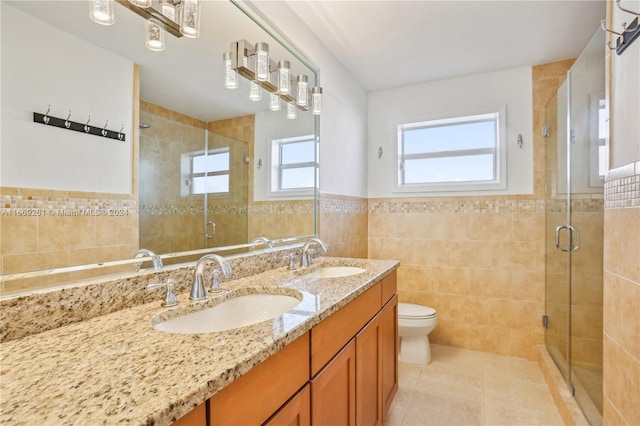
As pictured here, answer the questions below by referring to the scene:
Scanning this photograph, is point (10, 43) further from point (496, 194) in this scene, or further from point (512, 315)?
point (512, 315)

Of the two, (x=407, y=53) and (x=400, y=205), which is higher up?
(x=407, y=53)

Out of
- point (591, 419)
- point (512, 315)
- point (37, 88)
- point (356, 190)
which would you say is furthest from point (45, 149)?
point (512, 315)

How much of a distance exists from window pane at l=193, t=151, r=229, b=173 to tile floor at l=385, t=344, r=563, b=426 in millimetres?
1698

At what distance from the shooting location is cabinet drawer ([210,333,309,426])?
643mm

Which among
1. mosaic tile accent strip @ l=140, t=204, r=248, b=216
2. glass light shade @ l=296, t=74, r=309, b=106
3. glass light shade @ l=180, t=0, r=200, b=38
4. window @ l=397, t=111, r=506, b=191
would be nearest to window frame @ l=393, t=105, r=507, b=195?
window @ l=397, t=111, r=506, b=191

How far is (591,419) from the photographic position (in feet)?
5.31

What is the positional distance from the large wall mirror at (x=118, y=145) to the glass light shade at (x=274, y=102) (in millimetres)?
88

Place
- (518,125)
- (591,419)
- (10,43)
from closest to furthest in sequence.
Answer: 1. (10,43)
2. (591,419)
3. (518,125)

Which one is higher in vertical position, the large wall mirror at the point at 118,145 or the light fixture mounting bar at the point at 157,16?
the light fixture mounting bar at the point at 157,16

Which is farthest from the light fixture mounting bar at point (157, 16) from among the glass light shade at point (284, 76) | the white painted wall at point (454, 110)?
the white painted wall at point (454, 110)

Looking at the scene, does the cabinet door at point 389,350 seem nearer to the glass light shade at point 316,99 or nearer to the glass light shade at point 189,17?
the glass light shade at point 316,99

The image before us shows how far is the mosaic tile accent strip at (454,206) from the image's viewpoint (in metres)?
2.55

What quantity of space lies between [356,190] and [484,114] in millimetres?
1275

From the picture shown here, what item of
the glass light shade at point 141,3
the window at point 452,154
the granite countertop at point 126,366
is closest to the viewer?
the granite countertop at point 126,366
